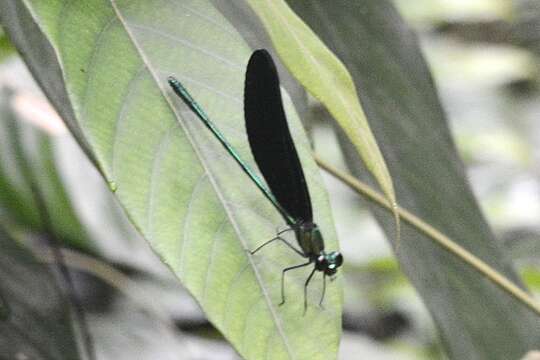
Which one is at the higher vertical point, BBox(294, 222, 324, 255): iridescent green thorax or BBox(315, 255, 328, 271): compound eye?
BBox(294, 222, 324, 255): iridescent green thorax

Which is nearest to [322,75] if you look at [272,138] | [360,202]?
[272,138]

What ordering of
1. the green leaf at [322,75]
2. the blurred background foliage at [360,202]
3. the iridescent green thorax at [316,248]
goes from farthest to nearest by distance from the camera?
1. the blurred background foliage at [360,202]
2. the iridescent green thorax at [316,248]
3. the green leaf at [322,75]

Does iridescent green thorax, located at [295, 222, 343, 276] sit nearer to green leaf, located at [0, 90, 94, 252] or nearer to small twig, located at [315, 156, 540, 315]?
small twig, located at [315, 156, 540, 315]

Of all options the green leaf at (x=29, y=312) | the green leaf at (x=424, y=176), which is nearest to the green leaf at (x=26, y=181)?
the green leaf at (x=29, y=312)

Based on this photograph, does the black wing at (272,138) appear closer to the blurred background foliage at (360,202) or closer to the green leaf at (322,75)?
the green leaf at (322,75)

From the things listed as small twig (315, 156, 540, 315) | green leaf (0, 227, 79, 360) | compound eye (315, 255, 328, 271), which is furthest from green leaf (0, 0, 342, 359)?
green leaf (0, 227, 79, 360)

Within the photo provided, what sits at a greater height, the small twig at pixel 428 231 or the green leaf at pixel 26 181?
the green leaf at pixel 26 181
